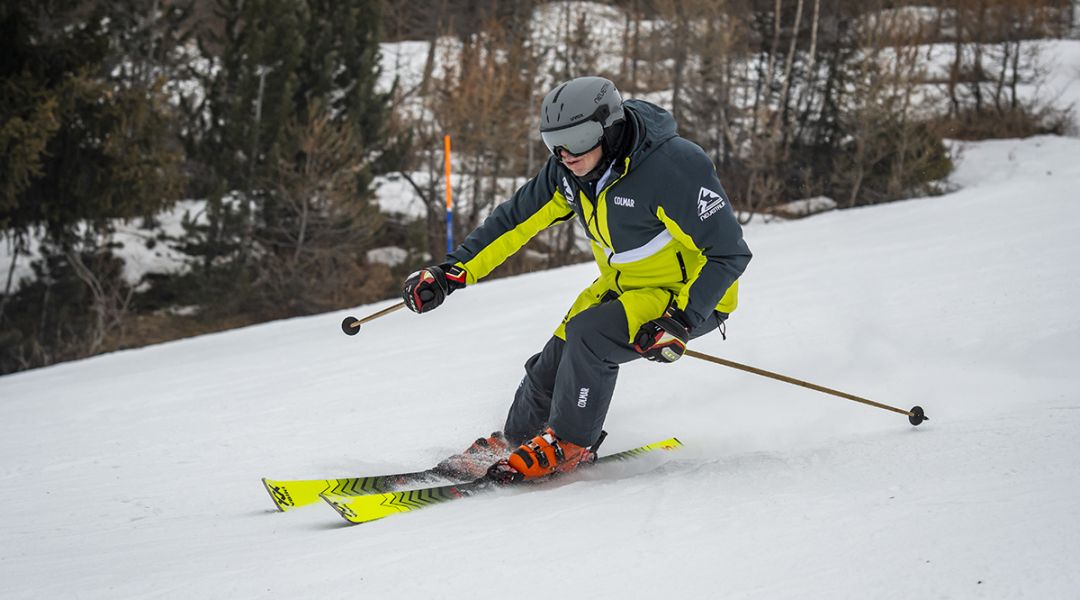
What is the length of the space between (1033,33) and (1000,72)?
4.87 ft

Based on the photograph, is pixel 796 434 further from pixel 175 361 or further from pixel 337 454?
pixel 175 361

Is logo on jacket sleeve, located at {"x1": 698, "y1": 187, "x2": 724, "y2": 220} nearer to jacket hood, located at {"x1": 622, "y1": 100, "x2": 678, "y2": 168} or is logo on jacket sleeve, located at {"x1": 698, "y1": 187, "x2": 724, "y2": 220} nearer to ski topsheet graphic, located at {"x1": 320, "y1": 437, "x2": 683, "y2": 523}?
jacket hood, located at {"x1": 622, "y1": 100, "x2": 678, "y2": 168}

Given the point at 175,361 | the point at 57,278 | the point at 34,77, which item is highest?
the point at 34,77

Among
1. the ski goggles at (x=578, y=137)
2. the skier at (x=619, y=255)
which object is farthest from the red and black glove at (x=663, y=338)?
the ski goggles at (x=578, y=137)

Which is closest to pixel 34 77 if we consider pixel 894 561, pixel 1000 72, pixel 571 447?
pixel 571 447

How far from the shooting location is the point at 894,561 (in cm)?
201

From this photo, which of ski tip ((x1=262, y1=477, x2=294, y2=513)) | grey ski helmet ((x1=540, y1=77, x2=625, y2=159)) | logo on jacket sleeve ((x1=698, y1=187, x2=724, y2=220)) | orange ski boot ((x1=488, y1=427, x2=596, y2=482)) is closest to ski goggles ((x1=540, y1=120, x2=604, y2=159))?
grey ski helmet ((x1=540, y1=77, x2=625, y2=159))

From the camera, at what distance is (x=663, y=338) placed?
3.10 m

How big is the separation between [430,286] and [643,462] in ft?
3.91

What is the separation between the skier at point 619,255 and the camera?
3.12 metres

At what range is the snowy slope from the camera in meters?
2.12

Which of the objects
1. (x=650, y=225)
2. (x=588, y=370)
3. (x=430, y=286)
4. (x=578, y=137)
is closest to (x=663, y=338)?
(x=588, y=370)

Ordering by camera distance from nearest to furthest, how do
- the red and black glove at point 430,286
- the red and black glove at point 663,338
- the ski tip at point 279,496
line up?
the red and black glove at point 663,338 < the ski tip at point 279,496 < the red and black glove at point 430,286

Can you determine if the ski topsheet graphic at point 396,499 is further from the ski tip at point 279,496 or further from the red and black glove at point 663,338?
the red and black glove at point 663,338
